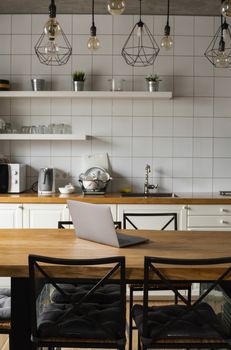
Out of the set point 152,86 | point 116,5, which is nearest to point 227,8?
point 116,5

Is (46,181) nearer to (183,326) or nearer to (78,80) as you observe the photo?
(78,80)

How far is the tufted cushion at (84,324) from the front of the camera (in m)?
2.08

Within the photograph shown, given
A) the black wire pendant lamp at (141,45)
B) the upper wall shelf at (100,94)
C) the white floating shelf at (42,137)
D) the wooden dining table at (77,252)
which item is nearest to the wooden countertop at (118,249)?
the wooden dining table at (77,252)

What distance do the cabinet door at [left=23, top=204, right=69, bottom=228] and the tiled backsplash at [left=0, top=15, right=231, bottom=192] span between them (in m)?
0.66

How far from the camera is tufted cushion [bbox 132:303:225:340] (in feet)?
6.85

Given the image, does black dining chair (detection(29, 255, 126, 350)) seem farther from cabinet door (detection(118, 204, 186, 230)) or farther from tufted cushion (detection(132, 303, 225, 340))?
cabinet door (detection(118, 204, 186, 230))

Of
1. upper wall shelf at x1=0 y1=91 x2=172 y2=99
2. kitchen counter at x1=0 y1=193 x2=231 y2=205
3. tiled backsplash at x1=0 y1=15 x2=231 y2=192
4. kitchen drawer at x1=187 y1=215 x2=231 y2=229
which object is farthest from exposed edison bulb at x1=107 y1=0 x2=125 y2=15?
tiled backsplash at x1=0 y1=15 x2=231 y2=192

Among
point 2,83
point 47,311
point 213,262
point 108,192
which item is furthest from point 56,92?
point 213,262

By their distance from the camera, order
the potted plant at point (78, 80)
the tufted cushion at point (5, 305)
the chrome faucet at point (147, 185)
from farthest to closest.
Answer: the chrome faucet at point (147, 185)
the potted plant at point (78, 80)
the tufted cushion at point (5, 305)

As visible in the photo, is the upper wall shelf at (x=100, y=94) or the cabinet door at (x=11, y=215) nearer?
the cabinet door at (x=11, y=215)

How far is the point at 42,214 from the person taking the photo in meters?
4.23

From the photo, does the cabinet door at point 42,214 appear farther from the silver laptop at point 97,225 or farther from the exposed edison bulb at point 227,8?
the exposed edison bulb at point 227,8

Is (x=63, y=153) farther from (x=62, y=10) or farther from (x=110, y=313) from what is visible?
(x=110, y=313)

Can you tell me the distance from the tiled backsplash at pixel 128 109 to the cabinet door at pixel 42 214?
658 millimetres
